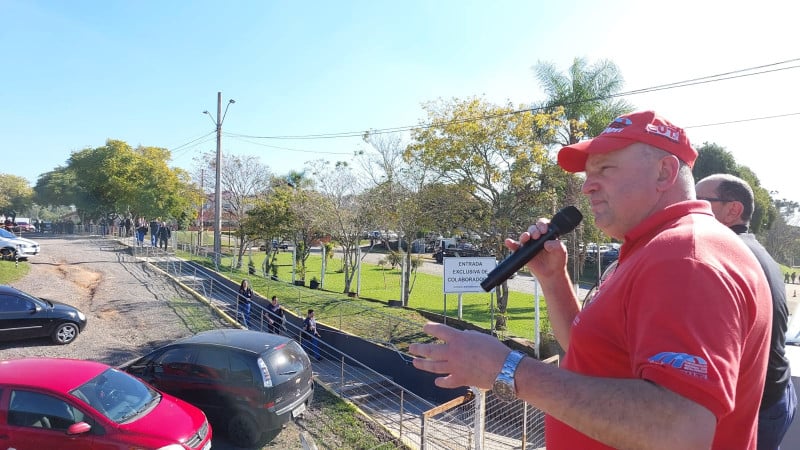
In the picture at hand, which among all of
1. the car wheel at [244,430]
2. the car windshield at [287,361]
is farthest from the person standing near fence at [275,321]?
the car wheel at [244,430]

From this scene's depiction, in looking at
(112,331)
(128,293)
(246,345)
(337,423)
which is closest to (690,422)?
(246,345)

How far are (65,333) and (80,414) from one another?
715cm

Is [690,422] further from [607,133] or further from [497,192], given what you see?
[497,192]

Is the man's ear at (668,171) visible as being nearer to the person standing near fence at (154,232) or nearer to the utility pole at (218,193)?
the utility pole at (218,193)

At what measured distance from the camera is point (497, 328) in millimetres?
14898

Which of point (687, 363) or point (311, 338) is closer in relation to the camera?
point (687, 363)

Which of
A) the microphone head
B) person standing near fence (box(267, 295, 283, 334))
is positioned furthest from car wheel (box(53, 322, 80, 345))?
the microphone head

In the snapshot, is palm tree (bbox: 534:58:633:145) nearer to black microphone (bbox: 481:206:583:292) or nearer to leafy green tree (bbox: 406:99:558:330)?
leafy green tree (bbox: 406:99:558:330)

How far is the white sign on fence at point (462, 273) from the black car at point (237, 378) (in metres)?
5.94

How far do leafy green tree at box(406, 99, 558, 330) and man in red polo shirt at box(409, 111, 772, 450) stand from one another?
13476 millimetres

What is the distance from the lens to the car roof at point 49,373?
5.57 meters

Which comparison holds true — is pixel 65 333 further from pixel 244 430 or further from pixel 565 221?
pixel 565 221

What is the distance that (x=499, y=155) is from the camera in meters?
15.2

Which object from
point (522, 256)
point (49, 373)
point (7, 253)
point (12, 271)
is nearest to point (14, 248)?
point (7, 253)
